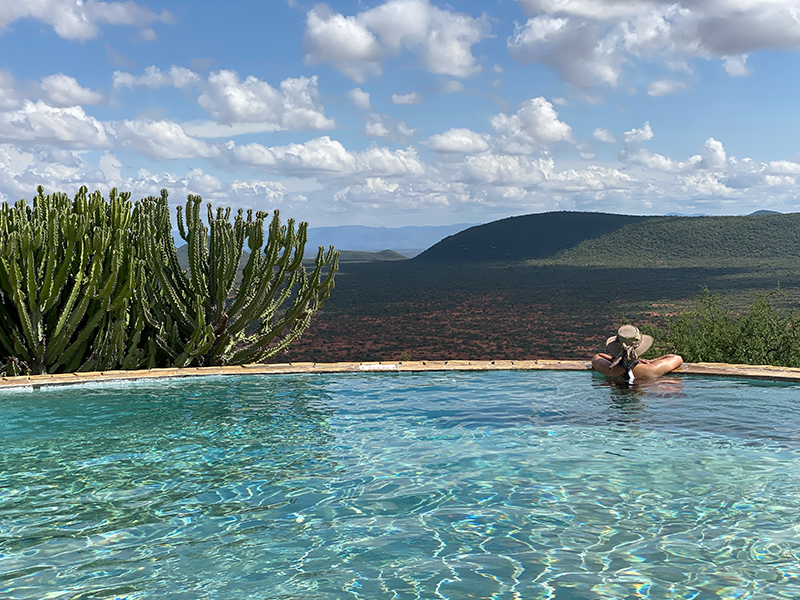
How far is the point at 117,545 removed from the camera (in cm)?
384

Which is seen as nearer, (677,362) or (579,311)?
(677,362)

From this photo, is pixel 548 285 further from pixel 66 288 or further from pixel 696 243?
pixel 66 288

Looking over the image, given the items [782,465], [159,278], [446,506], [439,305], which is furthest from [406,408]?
[439,305]

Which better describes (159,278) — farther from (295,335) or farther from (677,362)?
(677,362)

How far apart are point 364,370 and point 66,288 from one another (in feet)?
12.4

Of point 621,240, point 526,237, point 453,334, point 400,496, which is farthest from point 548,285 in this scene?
point 400,496

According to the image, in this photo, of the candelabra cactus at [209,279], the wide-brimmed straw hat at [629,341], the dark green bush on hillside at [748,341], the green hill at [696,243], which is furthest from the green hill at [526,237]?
the wide-brimmed straw hat at [629,341]

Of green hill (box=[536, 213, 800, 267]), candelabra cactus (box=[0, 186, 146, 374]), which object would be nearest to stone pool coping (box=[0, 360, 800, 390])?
candelabra cactus (box=[0, 186, 146, 374])

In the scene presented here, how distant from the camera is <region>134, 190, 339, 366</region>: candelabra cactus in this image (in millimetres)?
9477

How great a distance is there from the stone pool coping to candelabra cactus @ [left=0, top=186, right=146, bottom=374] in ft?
2.34

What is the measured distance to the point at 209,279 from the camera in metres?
9.84

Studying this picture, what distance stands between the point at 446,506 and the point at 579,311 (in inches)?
1204

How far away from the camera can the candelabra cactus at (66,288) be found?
837 cm

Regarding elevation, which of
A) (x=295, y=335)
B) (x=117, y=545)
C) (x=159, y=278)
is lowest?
(x=117, y=545)
